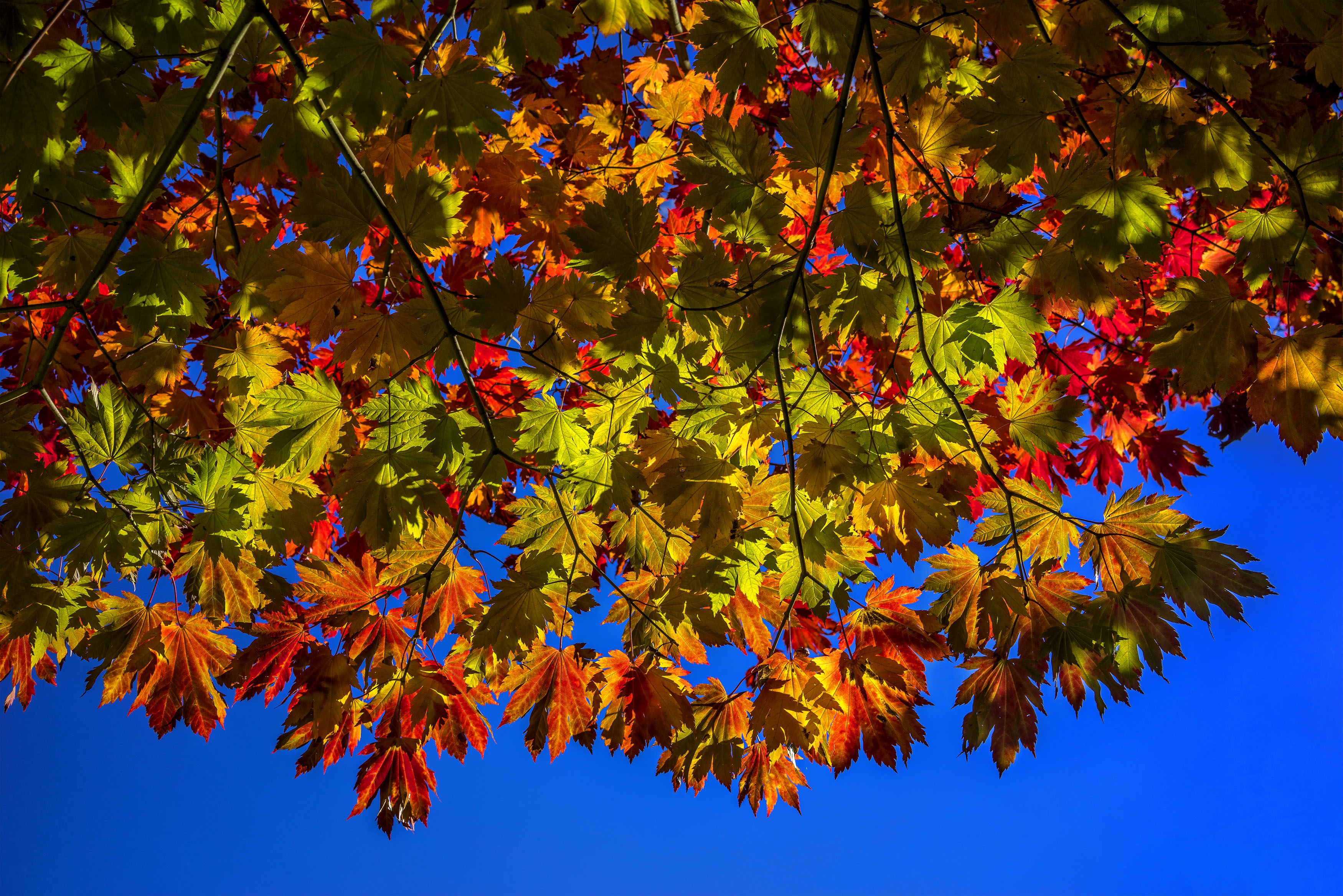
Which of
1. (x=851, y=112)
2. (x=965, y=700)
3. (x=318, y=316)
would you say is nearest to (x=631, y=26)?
(x=851, y=112)

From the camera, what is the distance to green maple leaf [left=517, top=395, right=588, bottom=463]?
1.97m

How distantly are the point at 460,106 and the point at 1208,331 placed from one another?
2116 mm

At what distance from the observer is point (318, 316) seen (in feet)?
6.14

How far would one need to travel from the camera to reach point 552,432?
199 centimetres

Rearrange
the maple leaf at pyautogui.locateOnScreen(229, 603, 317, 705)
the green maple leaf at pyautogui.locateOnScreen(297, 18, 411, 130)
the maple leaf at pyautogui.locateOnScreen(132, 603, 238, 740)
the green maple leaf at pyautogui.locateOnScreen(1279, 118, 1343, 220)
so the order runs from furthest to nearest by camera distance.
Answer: the maple leaf at pyautogui.locateOnScreen(132, 603, 238, 740) < the maple leaf at pyautogui.locateOnScreen(229, 603, 317, 705) < the green maple leaf at pyautogui.locateOnScreen(1279, 118, 1343, 220) < the green maple leaf at pyautogui.locateOnScreen(297, 18, 411, 130)

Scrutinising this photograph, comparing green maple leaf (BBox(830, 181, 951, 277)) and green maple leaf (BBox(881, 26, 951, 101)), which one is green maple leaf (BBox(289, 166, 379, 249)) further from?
green maple leaf (BBox(881, 26, 951, 101))

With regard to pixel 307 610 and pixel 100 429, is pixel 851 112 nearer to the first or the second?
pixel 307 610

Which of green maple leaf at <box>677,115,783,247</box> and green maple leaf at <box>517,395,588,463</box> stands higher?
green maple leaf at <box>677,115,783,247</box>

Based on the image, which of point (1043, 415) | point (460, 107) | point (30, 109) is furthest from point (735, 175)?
point (30, 109)

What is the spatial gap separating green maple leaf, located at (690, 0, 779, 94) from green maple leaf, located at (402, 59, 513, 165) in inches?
19.6

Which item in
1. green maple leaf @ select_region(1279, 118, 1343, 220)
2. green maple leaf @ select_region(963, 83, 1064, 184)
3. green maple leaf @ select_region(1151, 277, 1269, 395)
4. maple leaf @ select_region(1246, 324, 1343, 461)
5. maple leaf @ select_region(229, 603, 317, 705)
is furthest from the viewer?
maple leaf @ select_region(229, 603, 317, 705)

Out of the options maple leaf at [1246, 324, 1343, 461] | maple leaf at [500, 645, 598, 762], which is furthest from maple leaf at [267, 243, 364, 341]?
maple leaf at [1246, 324, 1343, 461]

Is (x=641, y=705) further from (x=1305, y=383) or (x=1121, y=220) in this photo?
(x=1305, y=383)

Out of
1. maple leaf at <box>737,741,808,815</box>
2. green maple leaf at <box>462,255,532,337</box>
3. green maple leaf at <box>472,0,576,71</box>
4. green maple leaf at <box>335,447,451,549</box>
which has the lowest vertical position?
maple leaf at <box>737,741,808,815</box>
